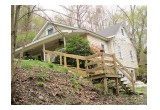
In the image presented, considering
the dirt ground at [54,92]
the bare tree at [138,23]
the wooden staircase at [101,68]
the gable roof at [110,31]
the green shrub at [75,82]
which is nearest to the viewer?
the dirt ground at [54,92]

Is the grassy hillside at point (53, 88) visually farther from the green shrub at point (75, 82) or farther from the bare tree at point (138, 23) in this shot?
the bare tree at point (138, 23)

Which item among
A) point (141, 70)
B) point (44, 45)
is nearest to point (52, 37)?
point (44, 45)

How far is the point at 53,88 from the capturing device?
20.7 feet

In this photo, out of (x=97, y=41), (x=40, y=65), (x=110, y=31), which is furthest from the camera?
(x=97, y=41)

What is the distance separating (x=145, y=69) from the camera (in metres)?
6.41

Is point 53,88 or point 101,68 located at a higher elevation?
point 101,68

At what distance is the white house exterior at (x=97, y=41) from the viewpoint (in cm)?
673

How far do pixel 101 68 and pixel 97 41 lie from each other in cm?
55

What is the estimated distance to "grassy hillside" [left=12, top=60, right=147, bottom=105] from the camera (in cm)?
607

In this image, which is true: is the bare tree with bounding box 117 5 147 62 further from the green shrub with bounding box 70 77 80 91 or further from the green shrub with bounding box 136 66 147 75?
the green shrub with bounding box 70 77 80 91

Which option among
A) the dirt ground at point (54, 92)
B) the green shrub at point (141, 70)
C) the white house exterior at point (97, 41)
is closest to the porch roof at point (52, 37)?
the white house exterior at point (97, 41)

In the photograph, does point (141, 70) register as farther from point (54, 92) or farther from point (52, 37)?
point (52, 37)

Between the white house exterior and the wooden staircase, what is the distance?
121mm
